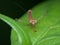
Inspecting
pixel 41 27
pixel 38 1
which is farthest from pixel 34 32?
pixel 38 1

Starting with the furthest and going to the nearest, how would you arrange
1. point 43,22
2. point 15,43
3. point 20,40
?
point 43,22 → point 15,43 → point 20,40

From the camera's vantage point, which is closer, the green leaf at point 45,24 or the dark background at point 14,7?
the green leaf at point 45,24

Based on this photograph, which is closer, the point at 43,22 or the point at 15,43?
the point at 15,43

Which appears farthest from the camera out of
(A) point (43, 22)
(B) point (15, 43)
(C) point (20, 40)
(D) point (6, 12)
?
(D) point (6, 12)

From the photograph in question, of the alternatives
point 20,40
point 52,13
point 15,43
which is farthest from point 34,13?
point 20,40

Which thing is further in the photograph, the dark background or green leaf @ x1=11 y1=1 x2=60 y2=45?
the dark background

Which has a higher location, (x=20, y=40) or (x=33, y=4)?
(x=20, y=40)

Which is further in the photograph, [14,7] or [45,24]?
[14,7]

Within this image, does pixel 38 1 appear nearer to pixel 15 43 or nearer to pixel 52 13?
pixel 52 13
